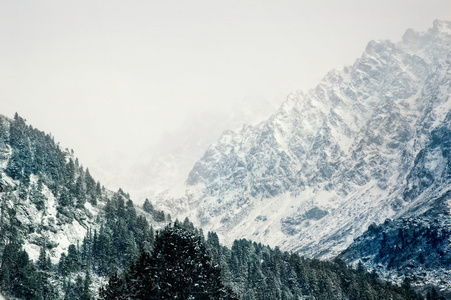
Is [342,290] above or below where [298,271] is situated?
below

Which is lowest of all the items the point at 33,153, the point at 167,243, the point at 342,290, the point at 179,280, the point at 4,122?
the point at 179,280

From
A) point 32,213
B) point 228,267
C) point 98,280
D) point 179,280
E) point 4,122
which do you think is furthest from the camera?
point 4,122

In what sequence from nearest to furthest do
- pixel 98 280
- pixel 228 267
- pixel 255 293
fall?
1. pixel 98 280
2. pixel 255 293
3. pixel 228 267

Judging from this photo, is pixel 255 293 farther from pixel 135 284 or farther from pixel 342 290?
pixel 135 284

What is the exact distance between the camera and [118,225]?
589ft

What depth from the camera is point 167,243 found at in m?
56.5

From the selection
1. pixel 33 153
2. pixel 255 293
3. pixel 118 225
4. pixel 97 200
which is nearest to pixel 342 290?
pixel 255 293

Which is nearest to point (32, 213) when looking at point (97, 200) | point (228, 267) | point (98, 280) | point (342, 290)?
point (98, 280)

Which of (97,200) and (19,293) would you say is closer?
(19,293)

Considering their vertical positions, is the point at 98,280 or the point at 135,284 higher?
the point at 98,280

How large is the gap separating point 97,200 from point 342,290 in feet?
369

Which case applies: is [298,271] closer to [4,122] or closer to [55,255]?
[55,255]

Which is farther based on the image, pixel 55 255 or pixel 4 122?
pixel 4 122

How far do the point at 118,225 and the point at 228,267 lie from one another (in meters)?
47.4
